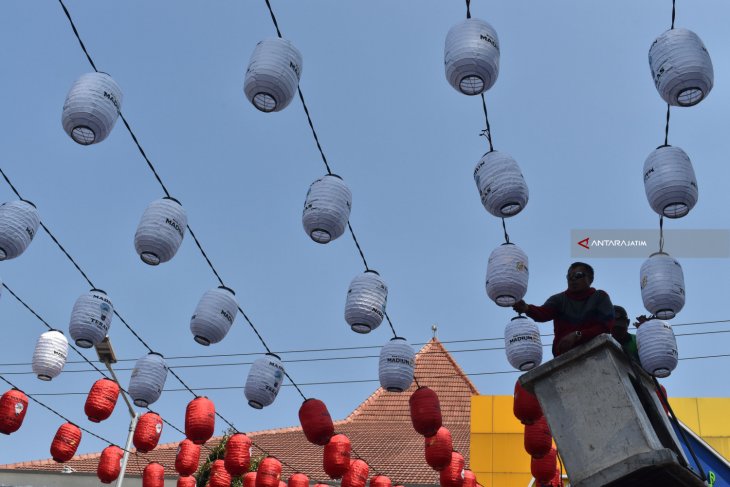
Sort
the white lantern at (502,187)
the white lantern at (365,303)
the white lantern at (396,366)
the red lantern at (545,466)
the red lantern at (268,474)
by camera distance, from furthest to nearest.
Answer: the red lantern at (268,474) < the red lantern at (545,466) < the white lantern at (396,366) < the white lantern at (365,303) < the white lantern at (502,187)

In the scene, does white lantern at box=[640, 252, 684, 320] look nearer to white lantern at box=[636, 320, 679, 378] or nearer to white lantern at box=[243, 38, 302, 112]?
white lantern at box=[636, 320, 679, 378]

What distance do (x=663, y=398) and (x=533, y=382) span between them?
1370mm

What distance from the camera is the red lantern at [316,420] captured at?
36.0ft

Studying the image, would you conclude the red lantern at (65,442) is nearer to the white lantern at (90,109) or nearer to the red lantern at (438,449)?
the red lantern at (438,449)

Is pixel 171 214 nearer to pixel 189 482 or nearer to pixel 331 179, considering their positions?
pixel 331 179

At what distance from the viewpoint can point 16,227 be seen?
851 cm

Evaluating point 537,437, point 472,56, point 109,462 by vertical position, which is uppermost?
point 472,56

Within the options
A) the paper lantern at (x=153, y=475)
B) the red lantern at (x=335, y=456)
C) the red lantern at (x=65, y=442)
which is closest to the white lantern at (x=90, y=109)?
the red lantern at (x=335, y=456)

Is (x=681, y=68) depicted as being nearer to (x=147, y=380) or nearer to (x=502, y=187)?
(x=502, y=187)

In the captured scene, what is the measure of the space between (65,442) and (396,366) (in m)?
6.11

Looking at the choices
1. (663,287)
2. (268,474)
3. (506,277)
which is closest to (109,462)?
(268,474)

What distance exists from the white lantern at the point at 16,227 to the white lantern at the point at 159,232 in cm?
121

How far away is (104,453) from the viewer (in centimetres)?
1485

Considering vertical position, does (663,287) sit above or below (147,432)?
above
